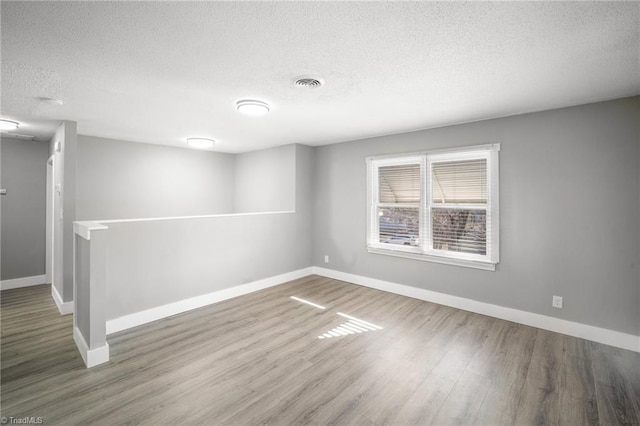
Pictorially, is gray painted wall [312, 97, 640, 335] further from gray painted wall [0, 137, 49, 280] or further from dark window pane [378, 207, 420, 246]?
gray painted wall [0, 137, 49, 280]

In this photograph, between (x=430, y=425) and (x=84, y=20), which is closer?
(x=84, y=20)

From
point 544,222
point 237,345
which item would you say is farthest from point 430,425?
point 544,222

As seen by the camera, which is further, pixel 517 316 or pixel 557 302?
pixel 517 316

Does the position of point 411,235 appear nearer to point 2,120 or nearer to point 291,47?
point 291,47

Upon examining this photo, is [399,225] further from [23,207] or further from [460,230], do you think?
[23,207]

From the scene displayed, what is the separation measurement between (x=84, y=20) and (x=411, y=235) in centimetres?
418

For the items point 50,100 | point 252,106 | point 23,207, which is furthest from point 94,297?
point 23,207

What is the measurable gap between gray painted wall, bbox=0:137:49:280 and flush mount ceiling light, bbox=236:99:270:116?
4382mm

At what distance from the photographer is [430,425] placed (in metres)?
1.85

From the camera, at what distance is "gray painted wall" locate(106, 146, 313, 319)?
10.5 feet

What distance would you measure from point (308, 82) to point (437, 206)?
2572mm

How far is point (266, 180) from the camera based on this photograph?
590 cm

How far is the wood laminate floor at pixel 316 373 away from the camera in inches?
76.9

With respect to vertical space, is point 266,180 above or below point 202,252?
above
